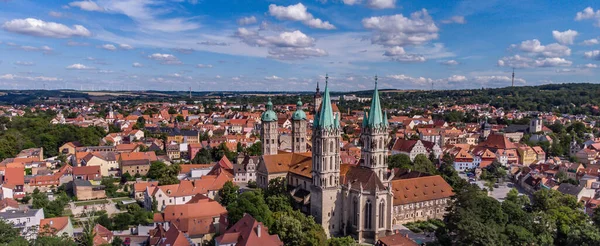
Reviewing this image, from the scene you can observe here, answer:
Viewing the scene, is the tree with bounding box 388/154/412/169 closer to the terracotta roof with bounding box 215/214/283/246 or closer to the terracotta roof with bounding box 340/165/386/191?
the terracotta roof with bounding box 340/165/386/191

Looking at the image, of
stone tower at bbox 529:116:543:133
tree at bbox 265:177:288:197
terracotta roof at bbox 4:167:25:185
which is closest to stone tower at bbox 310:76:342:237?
tree at bbox 265:177:288:197

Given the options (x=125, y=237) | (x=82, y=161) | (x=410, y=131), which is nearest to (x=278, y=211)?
(x=125, y=237)

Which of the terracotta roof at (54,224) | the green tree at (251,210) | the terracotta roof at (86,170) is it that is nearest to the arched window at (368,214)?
the green tree at (251,210)

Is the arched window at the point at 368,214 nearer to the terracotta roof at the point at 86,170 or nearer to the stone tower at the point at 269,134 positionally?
the stone tower at the point at 269,134

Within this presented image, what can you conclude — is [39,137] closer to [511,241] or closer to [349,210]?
[349,210]

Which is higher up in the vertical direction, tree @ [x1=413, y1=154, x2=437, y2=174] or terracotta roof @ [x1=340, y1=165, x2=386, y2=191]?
terracotta roof @ [x1=340, y1=165, x2=386, y2=191]

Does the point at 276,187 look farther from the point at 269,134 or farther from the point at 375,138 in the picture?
the point at 269,134

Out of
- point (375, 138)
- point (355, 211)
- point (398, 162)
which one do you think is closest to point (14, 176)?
point (355, 211)
